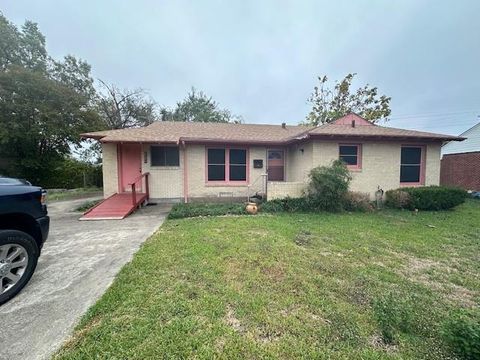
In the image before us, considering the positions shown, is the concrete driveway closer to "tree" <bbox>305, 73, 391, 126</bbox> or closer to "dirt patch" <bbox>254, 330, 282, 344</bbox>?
"dirt patch" <bbox>254, 330, 282, 344</bbox>

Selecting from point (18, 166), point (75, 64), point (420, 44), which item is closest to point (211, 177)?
point (18, 166)

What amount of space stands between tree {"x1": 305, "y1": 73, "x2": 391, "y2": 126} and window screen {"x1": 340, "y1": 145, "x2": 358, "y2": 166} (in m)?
15.1

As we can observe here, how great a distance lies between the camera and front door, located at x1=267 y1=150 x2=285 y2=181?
10.9 m

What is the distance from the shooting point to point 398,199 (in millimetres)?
8812

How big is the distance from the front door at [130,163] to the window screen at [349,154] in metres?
8.75

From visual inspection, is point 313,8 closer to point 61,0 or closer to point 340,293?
point 61,0

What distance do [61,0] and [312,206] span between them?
14.4m

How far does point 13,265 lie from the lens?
9.15 feet

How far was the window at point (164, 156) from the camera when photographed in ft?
32.1

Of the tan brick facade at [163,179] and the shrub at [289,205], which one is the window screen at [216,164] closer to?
the tan brick facade at [163,179]

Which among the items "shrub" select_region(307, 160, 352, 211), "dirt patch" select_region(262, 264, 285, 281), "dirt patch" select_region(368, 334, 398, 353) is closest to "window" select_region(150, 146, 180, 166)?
"shrub" select_region(307, 160, 352, 211)

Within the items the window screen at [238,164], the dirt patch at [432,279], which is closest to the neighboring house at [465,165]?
the window screen at [238,164]

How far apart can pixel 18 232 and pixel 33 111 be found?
16.2 metres

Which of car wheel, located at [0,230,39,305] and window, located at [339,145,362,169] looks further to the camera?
window, located at [339,145,362,169]
